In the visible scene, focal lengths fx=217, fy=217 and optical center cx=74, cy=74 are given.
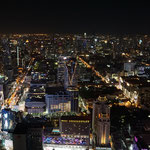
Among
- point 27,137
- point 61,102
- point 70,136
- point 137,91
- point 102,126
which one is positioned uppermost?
point 137,91

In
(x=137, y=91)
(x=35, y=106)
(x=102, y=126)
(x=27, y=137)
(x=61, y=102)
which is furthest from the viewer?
(x=137, y=91)

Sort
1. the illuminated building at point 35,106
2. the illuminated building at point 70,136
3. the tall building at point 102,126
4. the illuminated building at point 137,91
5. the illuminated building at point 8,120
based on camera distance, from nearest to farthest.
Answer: the tall building at point 102,126 < the illuminated building at point 70,136 < the illuminated building at point 8,120 < the illuminated building at point 35,106 < the illuminated building at point 137,91

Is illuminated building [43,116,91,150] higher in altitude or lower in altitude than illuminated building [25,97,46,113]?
lower

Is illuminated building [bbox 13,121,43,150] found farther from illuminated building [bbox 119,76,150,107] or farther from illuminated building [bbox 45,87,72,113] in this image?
illuminated building [bbox 119,76,150,107]

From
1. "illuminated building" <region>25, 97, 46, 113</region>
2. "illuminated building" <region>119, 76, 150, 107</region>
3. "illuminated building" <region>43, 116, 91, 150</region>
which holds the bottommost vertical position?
"illuminated building" <region>43, 116, 91, 150</region>

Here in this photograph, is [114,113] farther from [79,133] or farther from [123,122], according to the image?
[79,133]

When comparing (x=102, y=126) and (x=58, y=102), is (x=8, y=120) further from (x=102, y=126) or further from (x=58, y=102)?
(x=102, y=126)

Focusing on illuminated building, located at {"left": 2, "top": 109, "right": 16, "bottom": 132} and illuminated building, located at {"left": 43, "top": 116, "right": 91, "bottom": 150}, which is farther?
illuminated building, located at {"left": 2, "top": 109, "right": 16, "bottom": 132}

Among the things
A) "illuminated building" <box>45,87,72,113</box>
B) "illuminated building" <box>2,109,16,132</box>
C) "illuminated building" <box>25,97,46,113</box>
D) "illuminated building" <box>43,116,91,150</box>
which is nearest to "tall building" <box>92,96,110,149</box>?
"illuminated building" <box>43,116,91,150</box>

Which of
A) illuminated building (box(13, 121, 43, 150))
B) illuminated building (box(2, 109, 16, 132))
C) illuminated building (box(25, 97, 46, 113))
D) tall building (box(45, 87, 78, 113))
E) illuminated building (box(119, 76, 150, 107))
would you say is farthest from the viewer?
illuminated building (box(119, 76, 150, 107))

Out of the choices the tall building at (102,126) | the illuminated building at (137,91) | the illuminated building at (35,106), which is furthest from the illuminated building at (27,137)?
the illuminated building at (137,91)

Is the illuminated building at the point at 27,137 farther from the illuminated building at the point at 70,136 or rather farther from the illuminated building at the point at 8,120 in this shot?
the illuminated building at the point at 8,120

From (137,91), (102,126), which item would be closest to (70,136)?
(102,126)
